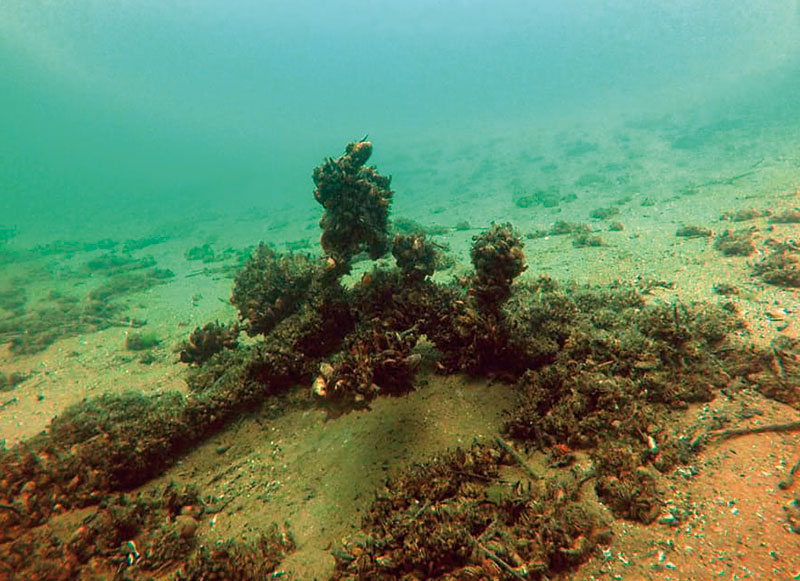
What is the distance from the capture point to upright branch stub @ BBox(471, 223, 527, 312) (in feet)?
20.1

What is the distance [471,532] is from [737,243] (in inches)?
599

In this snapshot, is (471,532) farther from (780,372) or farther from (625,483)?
(780,372)

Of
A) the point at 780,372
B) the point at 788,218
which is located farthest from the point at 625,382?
the point at 788,218

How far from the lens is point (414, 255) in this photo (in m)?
8.49

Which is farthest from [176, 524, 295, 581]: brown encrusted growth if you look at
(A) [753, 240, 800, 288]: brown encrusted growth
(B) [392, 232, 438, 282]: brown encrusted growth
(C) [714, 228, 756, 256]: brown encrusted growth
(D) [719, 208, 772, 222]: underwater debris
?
(D) [719, 208, 772, 222]: underwater debris

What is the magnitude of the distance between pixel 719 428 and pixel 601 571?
10.3ft

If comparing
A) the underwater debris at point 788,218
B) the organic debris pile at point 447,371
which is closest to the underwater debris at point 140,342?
the organic debris pile at point 447,371

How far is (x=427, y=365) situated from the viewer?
7426 millimetres

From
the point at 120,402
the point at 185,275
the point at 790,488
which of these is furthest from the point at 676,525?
the point at 185,275

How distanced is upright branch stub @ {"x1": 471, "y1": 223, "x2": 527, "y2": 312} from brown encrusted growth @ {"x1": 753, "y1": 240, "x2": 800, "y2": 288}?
930 centimetres

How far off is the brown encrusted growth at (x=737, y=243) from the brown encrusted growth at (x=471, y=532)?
13540mm

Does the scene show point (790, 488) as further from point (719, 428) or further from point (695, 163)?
Answer: point (695, 163)

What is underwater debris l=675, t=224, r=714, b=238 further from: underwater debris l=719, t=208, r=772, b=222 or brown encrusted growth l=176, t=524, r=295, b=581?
brown encrusted growth l=176, t=524, r=295, b=581

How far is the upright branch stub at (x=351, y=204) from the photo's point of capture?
839 cm
